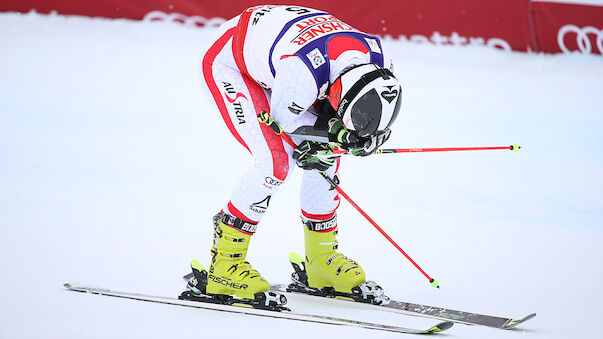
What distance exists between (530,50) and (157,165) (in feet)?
17.0

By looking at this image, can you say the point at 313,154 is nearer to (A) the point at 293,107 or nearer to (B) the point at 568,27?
(A) the point at 293,107

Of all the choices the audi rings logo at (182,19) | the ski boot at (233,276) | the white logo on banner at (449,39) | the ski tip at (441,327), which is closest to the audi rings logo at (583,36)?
the white logo on banner at (449,39)

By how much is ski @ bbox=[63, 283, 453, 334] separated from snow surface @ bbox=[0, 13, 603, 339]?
6 centimetres

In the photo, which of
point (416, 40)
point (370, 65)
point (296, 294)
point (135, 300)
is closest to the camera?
point (370, 65)

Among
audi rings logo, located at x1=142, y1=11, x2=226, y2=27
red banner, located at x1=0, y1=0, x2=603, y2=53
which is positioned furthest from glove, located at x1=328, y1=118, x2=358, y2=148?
audi rings logo, located at x1=142, y1=11, x2=226, y2=27

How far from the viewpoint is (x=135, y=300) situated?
314cm

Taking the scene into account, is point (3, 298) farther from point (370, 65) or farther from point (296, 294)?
point (370, 65)

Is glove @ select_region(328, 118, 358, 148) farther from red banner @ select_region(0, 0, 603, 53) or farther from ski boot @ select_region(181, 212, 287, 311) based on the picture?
red banner @ select_region(0, 0, 603, 53)

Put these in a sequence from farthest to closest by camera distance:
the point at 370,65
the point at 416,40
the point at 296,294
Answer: the point at 416,40, the point at 296,294, the point at 370,65

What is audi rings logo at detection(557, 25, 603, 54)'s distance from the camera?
858 centimetres

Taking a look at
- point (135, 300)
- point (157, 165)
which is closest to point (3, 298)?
point (135, 300)

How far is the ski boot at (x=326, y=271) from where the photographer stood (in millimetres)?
3412

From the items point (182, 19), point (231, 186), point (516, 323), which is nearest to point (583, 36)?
point (182, 19)

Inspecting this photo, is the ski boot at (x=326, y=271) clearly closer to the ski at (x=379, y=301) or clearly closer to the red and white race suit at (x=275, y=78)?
the ski at (x=379, y=301)
